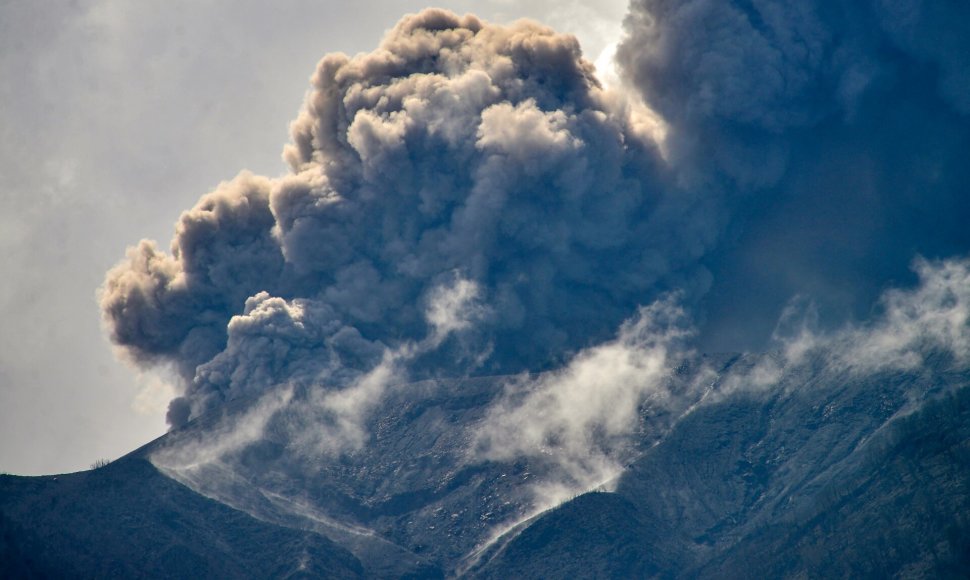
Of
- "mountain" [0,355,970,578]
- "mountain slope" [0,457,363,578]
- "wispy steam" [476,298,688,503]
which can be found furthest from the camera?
"wispy steam" [476,298,688,503]

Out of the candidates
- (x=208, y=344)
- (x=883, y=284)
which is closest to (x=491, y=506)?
(x=208, y=344)

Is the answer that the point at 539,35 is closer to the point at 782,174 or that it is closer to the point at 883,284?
the point at 782,174

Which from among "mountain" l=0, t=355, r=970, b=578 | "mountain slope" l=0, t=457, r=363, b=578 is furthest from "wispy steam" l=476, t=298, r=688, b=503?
"mountain slope" l=0, t=457, r=363, b=578

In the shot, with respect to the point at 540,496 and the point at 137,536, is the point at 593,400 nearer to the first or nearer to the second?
the point at 540,496

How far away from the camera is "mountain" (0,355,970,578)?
118 m

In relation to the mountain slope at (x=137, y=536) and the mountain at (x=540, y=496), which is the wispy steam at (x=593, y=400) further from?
the mountain slope at (x=137, y=536)

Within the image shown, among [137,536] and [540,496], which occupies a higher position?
[137,536]

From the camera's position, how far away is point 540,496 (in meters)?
132

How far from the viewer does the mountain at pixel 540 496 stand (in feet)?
388

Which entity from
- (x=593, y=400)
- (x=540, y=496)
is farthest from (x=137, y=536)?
(x=593, y=400)

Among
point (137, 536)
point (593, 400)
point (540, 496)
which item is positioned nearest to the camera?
point (137, 536)

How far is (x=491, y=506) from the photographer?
132 metres

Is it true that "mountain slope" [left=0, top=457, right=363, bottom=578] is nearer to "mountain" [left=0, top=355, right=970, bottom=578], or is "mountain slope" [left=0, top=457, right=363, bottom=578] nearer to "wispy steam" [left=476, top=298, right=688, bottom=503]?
"mountain" [left=0, top=355, right=970, bottom=578]

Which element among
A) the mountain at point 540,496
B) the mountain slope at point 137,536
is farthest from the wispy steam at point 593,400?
the mountain slope at point 137,536
